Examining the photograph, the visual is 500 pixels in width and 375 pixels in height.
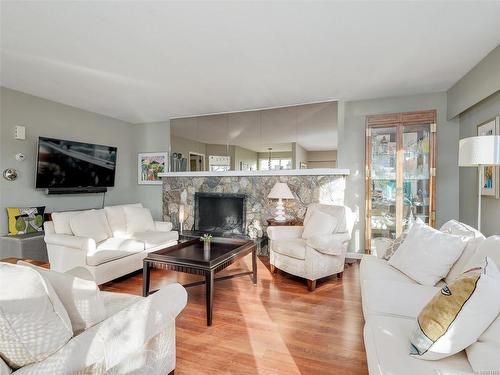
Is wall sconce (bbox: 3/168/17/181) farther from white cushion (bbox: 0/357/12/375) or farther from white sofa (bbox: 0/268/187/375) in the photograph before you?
white cushion (bbox: 0/357/12/375)

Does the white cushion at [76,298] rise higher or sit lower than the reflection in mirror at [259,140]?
lower

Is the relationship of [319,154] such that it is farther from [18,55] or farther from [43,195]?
[43,195]

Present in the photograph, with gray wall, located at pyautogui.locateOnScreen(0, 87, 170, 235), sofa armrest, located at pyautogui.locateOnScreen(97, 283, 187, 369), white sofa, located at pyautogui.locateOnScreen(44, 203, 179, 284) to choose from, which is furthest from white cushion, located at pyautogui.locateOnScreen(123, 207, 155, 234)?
sofa armrest, located at pyautogui.locateOnScreen(97, 283, 187, 369)

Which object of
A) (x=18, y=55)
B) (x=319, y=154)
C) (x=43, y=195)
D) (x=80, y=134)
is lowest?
(x=43, y=195)

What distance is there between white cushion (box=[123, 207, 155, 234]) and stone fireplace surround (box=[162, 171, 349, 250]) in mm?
1185

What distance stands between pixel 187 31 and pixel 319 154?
2738mm

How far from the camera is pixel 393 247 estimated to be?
8.59 feet

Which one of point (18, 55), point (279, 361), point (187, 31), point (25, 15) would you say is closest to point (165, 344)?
point (279, 361)

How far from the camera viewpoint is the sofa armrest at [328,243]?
10.2 feet

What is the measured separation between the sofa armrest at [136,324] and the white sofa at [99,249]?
5.86ft

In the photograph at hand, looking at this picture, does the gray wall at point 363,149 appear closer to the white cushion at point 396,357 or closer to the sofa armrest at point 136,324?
the white cushion at point 396,357

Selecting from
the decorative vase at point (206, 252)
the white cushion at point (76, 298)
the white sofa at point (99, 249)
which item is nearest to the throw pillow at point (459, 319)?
the white cushion at point (76, 298)

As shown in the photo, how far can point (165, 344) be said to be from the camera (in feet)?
5.15

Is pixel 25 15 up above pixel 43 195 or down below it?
above
